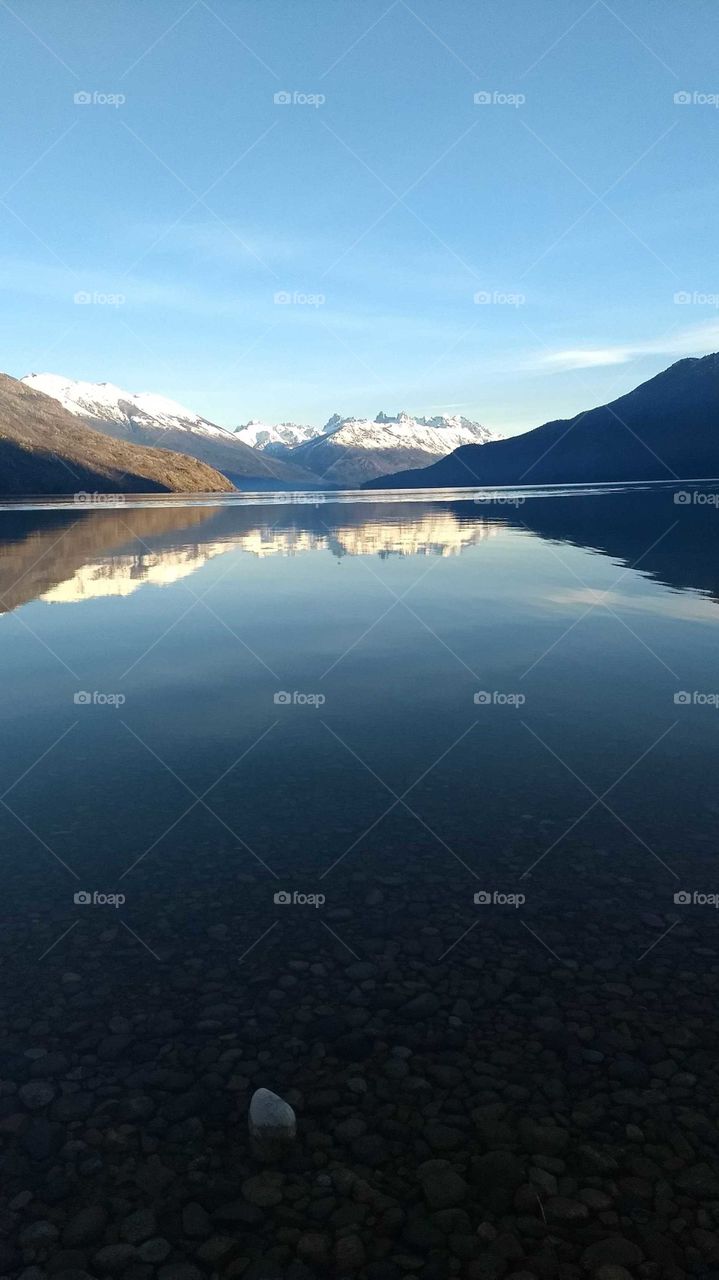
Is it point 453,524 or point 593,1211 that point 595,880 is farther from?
point 453,524

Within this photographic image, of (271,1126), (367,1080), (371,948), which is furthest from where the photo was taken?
(371,948)

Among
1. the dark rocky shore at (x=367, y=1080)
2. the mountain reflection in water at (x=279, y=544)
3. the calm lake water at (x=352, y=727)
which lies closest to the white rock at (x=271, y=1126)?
the dark rocky shore at (x=367, y=1080)

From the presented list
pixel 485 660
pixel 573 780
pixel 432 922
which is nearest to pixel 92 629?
pixel 485 660

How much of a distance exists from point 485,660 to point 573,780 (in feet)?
28.1

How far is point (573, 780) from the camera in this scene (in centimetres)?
1344

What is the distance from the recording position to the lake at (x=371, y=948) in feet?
19.2

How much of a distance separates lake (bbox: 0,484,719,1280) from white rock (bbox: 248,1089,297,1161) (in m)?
0.14

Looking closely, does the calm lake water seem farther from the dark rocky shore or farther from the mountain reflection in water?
the mountain reflection in water

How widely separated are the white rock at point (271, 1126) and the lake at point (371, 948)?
0.14 metres

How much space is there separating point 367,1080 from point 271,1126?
1.03 m

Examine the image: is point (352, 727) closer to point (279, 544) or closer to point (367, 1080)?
point (367, 1080)

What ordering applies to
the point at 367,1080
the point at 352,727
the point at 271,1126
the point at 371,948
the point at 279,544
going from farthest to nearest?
the point at 279,544
the point at 352,727
the point at 371,948
the point at 367,1080
the point at 271,1126

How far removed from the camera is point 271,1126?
6305 mm

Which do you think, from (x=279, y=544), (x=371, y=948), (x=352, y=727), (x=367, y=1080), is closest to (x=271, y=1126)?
(x=367, y=1080)
